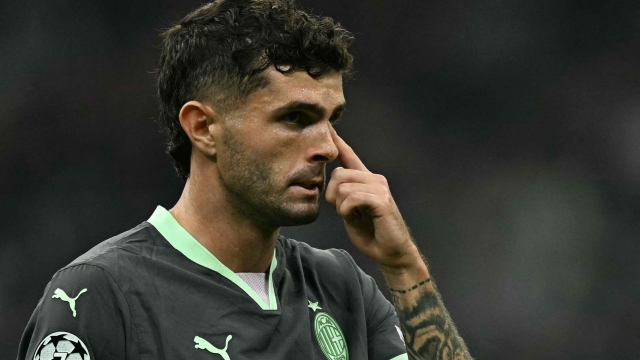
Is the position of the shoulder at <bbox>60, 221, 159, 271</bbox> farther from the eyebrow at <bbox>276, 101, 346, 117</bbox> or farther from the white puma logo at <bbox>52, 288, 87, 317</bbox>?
the eyebrow at <bbox>276, 101, 346, 117</bbox>

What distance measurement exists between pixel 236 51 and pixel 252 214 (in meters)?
0.46

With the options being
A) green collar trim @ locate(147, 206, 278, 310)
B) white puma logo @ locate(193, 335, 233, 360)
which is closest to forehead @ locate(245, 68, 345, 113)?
green collar trim @ locate(147, 206, 278, 310)

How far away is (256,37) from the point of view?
8.02ft

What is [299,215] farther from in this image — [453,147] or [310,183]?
[453,147]

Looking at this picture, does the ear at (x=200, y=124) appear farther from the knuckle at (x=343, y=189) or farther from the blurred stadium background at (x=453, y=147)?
the blurred stadium background at (x=453, y=147)

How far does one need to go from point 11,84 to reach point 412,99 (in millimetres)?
2722

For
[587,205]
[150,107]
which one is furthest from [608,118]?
[150,107]

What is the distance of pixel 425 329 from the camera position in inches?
102

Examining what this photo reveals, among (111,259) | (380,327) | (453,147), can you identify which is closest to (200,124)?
(111,259)

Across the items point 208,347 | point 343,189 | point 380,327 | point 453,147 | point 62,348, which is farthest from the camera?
point 453,147

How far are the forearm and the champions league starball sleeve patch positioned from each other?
0.94m

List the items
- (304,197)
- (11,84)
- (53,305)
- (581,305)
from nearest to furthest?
1. (53,305)
2. (304,197)
3. (11,84)
4. (581,305)

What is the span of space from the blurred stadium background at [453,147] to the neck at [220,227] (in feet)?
10.5

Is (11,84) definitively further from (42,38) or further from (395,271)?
(395,271)
